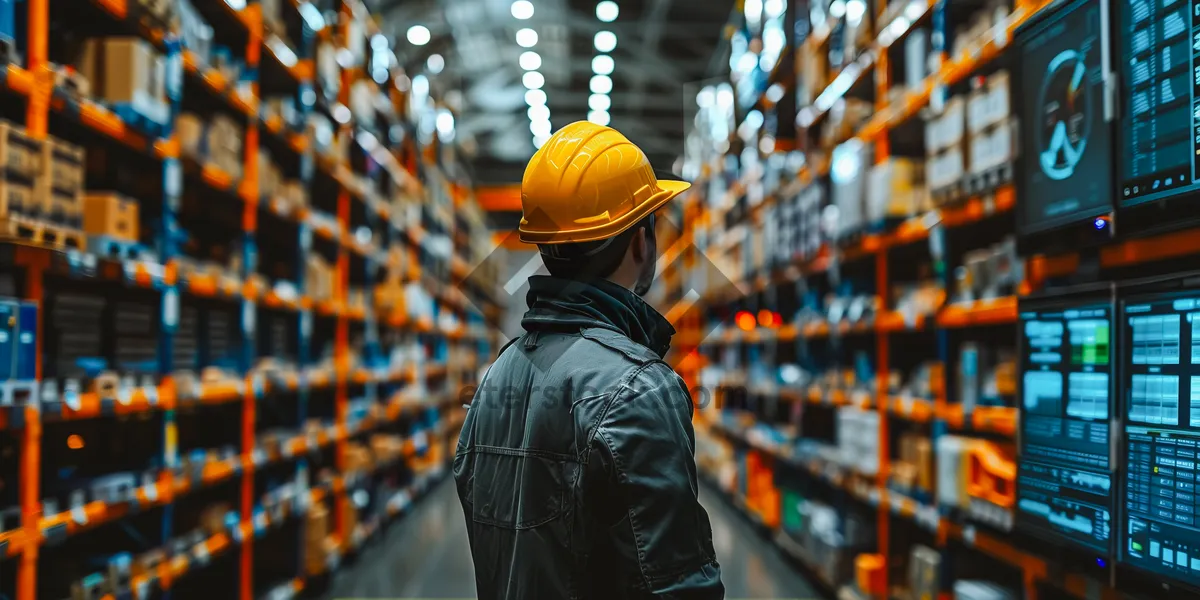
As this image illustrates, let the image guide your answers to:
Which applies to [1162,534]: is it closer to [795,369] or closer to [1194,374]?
[1194,374]

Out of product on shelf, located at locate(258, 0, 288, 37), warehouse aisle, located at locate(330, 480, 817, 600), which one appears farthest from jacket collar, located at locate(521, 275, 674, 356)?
warehouse aisle, located at locate(330, 480, 817, 600)

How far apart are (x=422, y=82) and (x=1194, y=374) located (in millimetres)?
8276

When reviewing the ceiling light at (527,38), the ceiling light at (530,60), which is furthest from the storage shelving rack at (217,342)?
the ceiling light at (530,60)

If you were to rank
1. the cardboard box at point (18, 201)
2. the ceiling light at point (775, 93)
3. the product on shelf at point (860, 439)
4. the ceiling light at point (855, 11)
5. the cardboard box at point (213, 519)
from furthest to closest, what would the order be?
the ceiling light at point (775, 93), the ceiling light at point (855, 11), the product on shelf at point (860, 439), the cardboard box at point (213, 519), the cardboard box at point (18, 201)

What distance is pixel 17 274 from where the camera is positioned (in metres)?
2.72

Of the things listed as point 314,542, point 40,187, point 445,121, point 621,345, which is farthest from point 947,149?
point 445,121

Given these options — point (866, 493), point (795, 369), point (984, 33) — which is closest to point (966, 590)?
point (866, 493)

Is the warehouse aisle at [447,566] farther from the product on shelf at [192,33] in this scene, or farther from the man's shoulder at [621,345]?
the man's shoulder at [621,345]

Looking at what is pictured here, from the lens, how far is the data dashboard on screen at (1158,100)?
190cm

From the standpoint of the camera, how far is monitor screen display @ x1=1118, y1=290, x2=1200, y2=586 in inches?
75.1

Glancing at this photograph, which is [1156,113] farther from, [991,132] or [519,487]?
[519,487]

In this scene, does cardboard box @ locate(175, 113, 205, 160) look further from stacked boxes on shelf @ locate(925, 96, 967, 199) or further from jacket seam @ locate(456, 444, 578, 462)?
stacked boxes on shelf @ locate(925, 96, 967, 199)

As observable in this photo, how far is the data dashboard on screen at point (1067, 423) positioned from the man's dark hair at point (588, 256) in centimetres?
134

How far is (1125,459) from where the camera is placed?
2.13 m
